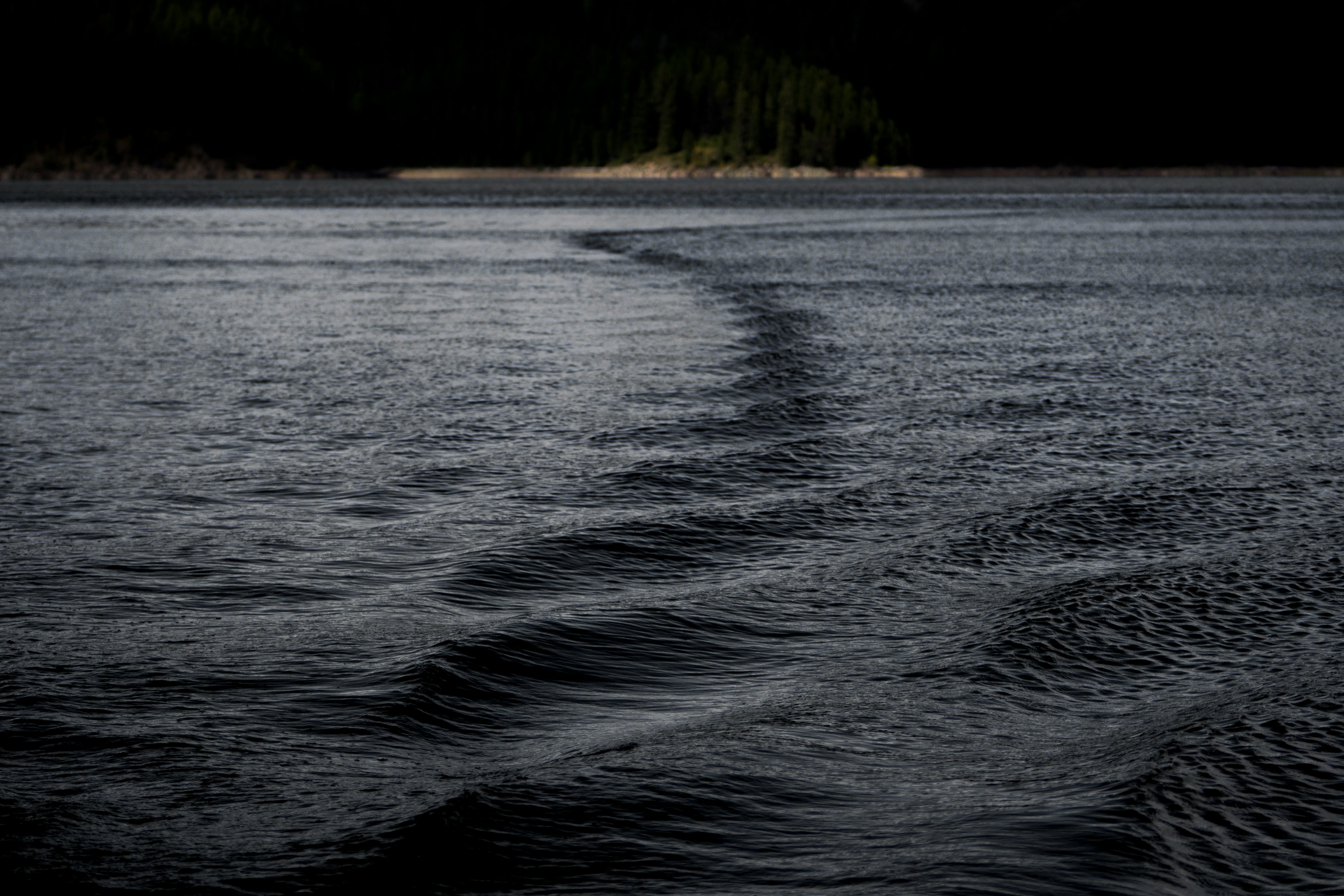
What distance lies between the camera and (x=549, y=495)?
11953 mm

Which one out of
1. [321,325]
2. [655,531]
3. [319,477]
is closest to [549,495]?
[655,531]

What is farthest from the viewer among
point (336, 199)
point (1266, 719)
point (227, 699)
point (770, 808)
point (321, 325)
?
point (336, 199)

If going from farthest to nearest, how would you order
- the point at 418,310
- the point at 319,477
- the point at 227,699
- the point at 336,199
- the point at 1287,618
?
1. the point at 336,199
2. the point at 418,310
3. the point at 319,477
4. the point at 1287,618
5. the point at 227,699

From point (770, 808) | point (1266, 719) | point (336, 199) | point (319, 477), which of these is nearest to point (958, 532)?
point (1266, 719)

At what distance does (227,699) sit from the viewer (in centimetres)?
712

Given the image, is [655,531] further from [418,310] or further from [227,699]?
[418,310]

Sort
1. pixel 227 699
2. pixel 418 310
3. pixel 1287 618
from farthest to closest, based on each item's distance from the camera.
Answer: pixel 418 310 < pixel 1287 618 < pixel 227 699

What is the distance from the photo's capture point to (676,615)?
338 inches

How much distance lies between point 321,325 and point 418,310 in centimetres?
334

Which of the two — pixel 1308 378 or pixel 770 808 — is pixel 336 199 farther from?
pixel 770 808

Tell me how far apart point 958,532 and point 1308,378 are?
10.4 metres

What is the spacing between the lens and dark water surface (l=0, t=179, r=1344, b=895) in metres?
5.52

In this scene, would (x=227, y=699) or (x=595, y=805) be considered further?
(x=227, y=699)

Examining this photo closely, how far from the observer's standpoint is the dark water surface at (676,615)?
5.52 metres
